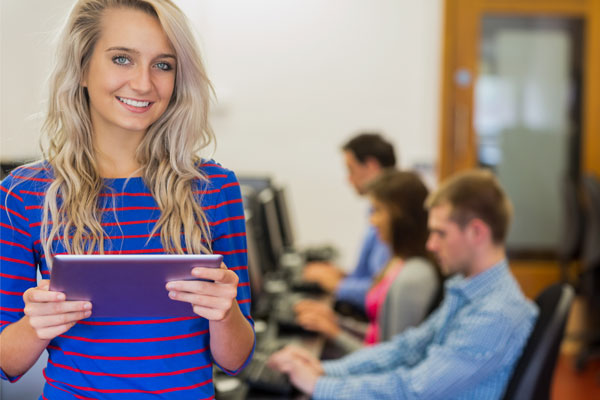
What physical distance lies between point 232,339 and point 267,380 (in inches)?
38.6

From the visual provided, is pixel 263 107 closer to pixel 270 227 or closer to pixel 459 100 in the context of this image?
pixel 459 100

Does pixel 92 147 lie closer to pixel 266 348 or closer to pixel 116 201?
pixel 116 201

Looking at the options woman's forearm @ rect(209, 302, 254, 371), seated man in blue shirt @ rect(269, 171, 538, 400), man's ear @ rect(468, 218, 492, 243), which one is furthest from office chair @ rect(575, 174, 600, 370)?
woman's forearm @ rect(209, 302, 254, 371)

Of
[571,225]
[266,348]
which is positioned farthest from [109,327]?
[571,225]

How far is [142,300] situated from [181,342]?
0.14 meters

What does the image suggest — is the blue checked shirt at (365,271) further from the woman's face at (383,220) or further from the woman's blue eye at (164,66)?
the woman's blue eye at (164,66)

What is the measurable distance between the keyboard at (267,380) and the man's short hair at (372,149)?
1.73m

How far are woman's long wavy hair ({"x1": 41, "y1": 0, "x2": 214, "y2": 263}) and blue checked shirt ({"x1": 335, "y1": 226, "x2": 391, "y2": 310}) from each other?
203 centimetres

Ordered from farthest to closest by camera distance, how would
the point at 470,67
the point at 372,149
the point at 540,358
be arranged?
1. the point at 470,67
2. the point at 372,149
3. the point at 540,358

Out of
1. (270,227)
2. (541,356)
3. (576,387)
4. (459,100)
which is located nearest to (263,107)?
(459,100)

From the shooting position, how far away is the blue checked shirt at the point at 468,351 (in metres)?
1.81

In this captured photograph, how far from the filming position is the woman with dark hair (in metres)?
2.43

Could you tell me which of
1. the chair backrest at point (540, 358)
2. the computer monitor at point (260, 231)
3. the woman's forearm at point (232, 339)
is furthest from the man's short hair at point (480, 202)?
the computer monitor at point (260, 231)

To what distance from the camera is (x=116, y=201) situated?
3.73 feet
